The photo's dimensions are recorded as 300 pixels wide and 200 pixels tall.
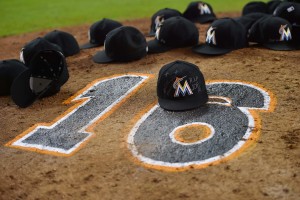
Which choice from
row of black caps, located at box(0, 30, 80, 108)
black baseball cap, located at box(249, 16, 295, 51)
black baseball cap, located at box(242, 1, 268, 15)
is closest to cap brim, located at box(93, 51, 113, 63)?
row of black caps, located at box(0, 30, 80, 108)

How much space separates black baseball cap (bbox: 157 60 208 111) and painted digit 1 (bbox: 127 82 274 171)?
9 cm

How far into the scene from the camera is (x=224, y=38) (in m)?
6.55

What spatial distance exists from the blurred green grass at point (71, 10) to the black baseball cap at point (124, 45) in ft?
14.1

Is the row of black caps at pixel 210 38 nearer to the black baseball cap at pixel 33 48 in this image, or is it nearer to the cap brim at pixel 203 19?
the black baseball cap at pixel 33 48

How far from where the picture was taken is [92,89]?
228 inches

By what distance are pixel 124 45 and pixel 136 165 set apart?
3305mm

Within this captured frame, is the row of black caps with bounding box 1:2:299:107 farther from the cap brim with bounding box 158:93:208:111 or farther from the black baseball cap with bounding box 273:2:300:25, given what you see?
the cap brim with bounding box 158:93:208:111

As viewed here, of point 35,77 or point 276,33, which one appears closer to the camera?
point 35,77

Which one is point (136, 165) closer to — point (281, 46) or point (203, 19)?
point (281, 46)

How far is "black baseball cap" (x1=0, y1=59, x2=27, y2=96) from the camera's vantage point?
18.7ft

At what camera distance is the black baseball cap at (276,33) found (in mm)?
6570

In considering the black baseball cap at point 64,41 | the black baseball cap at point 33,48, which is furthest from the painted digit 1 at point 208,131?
the black baseball cap at point 64,41

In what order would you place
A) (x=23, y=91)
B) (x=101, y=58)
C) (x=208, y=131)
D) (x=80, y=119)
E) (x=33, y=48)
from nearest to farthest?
1. (x=208, y=131)
2. (x=80, y=119)
3. (x=23, y=91)
4. (x=33, y=48)
5. (x=101, y=58)

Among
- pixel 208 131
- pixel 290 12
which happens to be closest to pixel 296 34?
pixel 290 12
